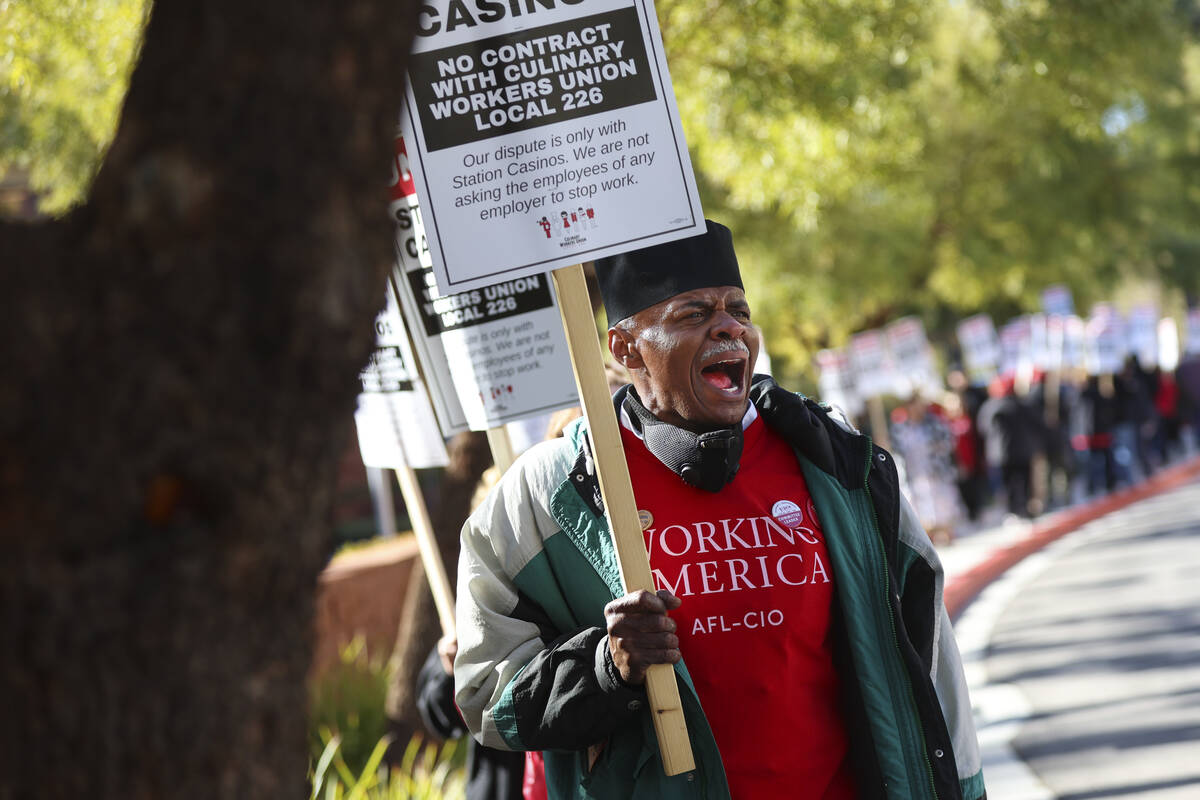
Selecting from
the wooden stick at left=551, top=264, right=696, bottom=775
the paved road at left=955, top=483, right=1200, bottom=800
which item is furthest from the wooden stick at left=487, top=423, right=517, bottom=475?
the paved road at left=955, top=483, right=1200, bottom=800

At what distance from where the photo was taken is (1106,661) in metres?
8.88

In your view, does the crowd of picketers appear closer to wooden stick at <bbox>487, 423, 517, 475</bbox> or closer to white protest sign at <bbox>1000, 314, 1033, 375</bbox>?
white protest sign at <bbox>1000, 314, 1033, 375</bbox>

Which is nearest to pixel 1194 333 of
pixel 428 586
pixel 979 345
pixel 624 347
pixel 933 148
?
pixel 933 148

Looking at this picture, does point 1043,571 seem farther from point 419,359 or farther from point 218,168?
point 218,168

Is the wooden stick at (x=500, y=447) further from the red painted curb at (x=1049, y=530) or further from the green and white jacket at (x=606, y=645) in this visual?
the red painted curb at (x=1049, y=530)

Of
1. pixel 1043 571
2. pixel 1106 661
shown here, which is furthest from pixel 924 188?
pixel 1106 661

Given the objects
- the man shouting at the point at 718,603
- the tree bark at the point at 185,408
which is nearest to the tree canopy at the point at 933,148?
the man shouting at the point at 718,603

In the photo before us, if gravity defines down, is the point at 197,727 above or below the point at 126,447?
below

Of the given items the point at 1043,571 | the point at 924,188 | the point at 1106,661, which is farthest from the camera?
the point at 924,188

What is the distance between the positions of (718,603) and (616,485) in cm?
35

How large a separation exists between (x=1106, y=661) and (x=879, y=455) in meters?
6.73

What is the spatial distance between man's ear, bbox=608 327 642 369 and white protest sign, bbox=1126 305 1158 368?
2059cm

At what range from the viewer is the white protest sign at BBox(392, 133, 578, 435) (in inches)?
151

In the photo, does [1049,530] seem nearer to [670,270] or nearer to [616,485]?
[670,270]
